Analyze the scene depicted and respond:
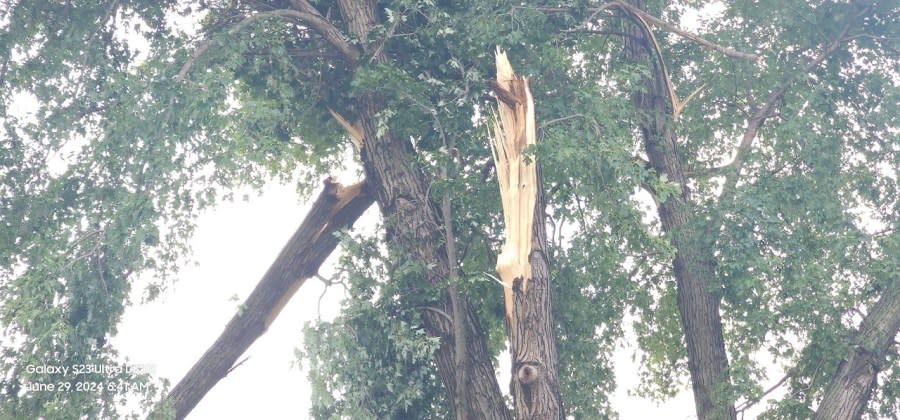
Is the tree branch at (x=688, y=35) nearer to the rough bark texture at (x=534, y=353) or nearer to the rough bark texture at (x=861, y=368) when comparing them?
the rough bark texture at (x=861, y=368)

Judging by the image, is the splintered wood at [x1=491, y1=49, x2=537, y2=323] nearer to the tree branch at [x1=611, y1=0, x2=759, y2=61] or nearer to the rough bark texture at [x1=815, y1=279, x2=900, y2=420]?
the tree branch at [x1=611, y1=0, x2=759, y2=61]

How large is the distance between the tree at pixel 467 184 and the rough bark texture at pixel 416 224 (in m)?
0.03

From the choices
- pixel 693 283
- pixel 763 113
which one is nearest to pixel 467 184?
pixel 693 283

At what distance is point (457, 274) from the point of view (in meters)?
9.20

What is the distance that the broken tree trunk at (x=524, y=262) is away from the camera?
8.30 m

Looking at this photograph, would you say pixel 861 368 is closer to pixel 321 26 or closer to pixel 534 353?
pixel 534 353

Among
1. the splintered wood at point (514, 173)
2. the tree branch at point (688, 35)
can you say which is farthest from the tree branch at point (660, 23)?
the splintered wood at point (514, 173)

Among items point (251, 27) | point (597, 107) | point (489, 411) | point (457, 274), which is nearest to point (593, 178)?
point (597, 107)

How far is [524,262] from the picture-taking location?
340 inches

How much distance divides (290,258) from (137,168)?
3648 mm

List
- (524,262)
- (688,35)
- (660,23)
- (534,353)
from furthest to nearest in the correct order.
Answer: (688,35), (660,23), (524,262), (534,353)

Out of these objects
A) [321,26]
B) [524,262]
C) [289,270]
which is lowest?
[524,262]

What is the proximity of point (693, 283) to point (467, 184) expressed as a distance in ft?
8.97

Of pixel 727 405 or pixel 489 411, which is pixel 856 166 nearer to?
pixel 727 405
